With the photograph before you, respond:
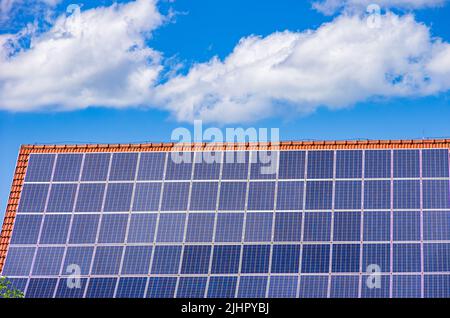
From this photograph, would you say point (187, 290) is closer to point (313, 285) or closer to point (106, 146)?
point (313, 285)

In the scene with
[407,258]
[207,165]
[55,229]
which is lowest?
[407,258]

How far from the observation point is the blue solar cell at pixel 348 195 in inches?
1575

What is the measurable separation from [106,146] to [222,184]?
7.59m

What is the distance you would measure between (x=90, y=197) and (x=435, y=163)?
18.9m

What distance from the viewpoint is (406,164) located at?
40938 mm

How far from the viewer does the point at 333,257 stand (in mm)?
38219

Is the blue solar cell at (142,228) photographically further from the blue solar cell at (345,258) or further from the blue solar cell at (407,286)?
the blue solar cell at (407,286)

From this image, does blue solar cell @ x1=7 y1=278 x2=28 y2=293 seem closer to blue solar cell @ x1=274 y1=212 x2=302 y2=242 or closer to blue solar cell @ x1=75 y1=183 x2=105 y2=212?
blue solar cell @ x1=75 y1=183 x2=105 y2=212

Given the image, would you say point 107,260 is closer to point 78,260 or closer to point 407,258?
point 78,260

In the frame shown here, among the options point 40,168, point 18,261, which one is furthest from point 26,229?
point 40,168

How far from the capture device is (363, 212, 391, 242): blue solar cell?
127 feet

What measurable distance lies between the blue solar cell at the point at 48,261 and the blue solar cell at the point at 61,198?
8.34ft

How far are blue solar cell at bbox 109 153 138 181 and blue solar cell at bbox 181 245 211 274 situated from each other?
605 cm

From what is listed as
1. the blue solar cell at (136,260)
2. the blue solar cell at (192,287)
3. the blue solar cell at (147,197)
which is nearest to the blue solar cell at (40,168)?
the blue solar cell at (147,197)
